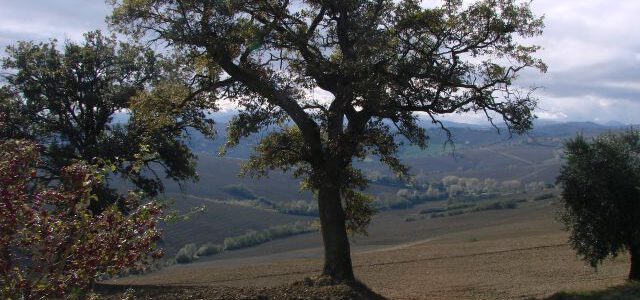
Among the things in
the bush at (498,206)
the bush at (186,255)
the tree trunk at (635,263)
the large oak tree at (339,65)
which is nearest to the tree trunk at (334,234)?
the large oak tree at (339,65)

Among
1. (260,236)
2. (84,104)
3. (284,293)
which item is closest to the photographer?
(284,293)

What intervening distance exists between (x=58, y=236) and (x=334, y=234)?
Answer: 10.7 m

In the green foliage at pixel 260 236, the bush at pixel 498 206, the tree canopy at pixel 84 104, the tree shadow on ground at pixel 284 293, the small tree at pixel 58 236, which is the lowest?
the bush at pixel 498 206

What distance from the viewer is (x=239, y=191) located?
108 metres

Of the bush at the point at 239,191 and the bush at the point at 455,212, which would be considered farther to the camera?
the bush at the point at 239,191

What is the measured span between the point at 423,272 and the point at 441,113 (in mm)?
13091

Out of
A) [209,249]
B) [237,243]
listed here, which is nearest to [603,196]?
[209,249]

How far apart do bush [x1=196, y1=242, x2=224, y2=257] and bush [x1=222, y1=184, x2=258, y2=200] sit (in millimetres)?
41473

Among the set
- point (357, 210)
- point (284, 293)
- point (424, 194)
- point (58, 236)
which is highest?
point (58, 236)

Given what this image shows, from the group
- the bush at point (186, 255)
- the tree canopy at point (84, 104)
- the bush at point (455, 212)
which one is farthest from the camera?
the bush at point (455, 212)

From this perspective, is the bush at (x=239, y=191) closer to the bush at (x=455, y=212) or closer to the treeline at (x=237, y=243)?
the treeline at (x=237, y=243)

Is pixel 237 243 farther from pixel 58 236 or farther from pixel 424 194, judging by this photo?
pixel 424 194

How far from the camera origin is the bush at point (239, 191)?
106000 millimetres

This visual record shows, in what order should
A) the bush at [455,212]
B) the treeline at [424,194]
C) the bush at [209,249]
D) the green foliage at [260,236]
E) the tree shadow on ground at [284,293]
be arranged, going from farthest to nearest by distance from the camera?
the treeline at [424,194]
the bush at [455,212]
the green foliage at [260,236]
the bush at [209,249]
the tree shadow on ground at [284,293]
